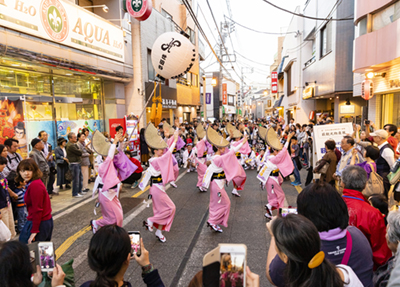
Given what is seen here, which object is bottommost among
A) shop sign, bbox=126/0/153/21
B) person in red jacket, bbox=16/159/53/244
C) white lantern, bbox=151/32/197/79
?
person in red jacket, bbox=16/159/53/244

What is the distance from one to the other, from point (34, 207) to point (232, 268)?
302cm

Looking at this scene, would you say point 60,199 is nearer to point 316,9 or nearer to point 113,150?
point 113,150

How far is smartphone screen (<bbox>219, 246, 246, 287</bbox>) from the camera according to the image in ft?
4.40

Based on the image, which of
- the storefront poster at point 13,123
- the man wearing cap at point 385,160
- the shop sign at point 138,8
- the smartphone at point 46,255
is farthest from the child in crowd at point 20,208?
the shop sign at point 138,8

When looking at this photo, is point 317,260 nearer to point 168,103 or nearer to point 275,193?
point 275,193

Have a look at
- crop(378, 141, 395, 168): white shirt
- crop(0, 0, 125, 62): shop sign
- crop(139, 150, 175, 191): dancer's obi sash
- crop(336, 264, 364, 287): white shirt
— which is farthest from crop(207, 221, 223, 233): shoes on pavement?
crop(0, 0, 125, 62): shop sign

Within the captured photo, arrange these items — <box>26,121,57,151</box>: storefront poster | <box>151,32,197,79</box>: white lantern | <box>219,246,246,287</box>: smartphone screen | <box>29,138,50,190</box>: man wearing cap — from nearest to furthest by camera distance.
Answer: <box>219,246,246,287</box>: smartphone screen
<box>29,138,50,190</box>: man wearing cap
<box>151,32,197,79</box>: white lantern
<box>26,121,57,151</box>: storefront poster

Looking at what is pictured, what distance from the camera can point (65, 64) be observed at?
963 cm

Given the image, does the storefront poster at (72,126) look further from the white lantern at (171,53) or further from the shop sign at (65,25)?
the white lantern at (171,53)

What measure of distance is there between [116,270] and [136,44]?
1543cm

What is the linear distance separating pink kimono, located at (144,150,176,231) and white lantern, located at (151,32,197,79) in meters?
3.46

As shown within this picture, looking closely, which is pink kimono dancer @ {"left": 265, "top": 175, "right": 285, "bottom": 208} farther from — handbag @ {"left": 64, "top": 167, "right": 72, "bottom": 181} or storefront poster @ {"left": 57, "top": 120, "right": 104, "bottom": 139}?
storefront poster @ {"left": 57, "top": 120, "right": 104, "bottom": 139}

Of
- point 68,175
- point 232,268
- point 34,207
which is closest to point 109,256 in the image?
point 232,268

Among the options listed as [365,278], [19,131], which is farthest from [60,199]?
[365,278]
